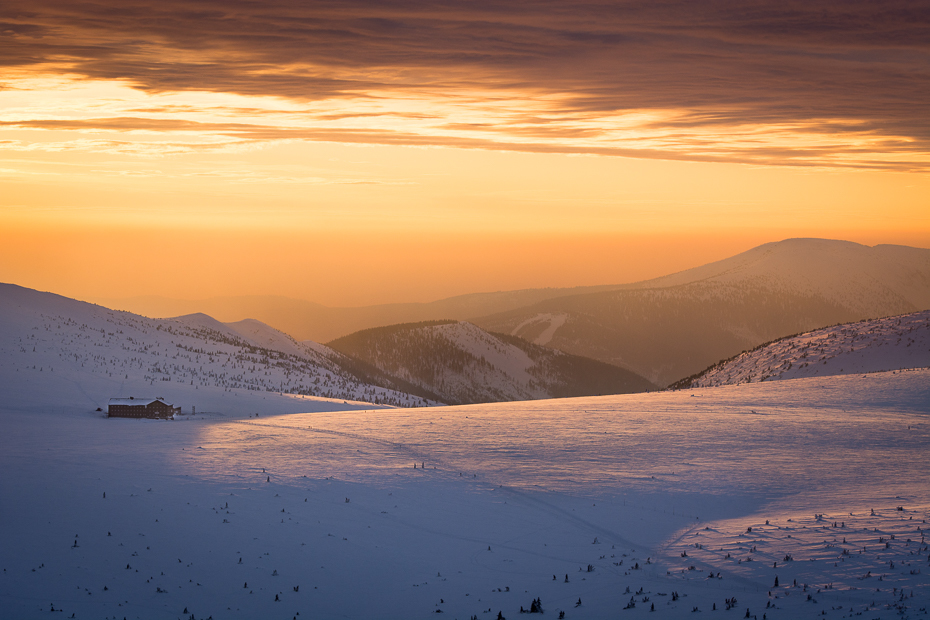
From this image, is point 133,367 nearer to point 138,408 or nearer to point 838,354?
point 138,408

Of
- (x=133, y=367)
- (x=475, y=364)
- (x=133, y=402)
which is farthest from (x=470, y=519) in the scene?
(x=475, y=364)

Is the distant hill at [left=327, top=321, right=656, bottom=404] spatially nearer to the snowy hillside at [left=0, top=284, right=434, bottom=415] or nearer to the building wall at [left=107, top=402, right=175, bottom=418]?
the snowy hillside at [left=0, top=284, right=434, bottom=415]

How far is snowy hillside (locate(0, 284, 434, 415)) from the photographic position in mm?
30156

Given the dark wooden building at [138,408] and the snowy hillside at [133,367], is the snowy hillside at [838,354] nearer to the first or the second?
the snowy hillside at [133,367]

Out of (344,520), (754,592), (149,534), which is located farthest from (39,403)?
(754,592)

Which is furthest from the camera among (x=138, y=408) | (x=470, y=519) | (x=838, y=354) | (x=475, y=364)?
(x=475, y=364)

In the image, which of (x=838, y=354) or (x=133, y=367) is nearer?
(x=838, y=354)

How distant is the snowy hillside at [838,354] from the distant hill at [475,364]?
60658 mm

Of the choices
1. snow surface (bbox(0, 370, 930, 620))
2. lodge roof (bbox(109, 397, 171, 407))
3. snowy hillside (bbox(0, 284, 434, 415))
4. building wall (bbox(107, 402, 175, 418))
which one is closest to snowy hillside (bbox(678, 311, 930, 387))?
snow surface (bbox(0, 370, 930, 620))

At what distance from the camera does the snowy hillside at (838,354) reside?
34.8m

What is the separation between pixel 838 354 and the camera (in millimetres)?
36531

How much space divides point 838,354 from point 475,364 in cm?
7764

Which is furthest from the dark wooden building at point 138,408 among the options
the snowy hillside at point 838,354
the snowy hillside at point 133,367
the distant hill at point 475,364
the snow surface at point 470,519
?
the distant hill at point 475,364

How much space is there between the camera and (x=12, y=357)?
108ft
